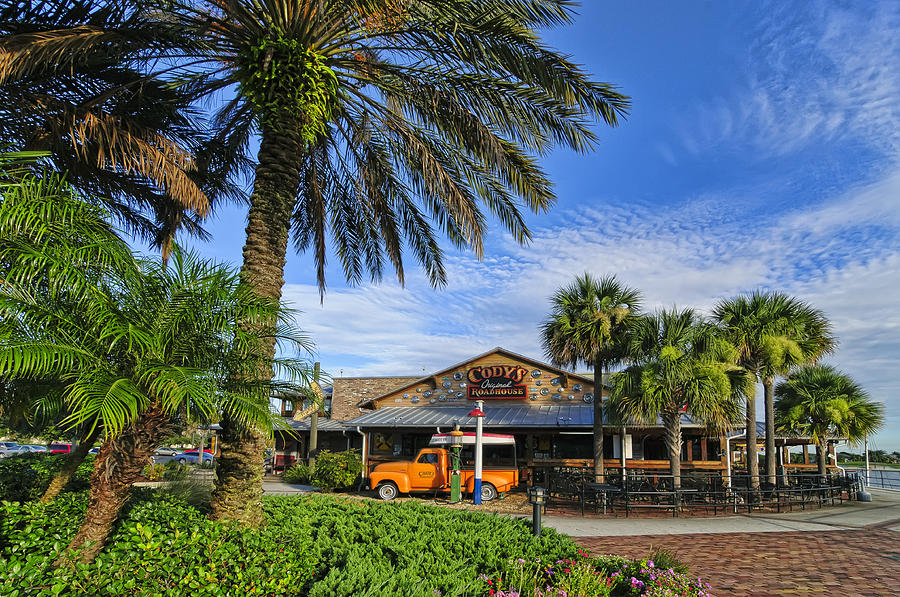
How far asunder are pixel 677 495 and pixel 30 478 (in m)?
13.7

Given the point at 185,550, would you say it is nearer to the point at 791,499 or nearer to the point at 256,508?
the point at 256,508

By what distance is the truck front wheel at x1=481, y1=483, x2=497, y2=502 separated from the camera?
17.6 metres

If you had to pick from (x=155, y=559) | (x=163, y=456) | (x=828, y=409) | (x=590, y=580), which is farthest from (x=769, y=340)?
(x=163, y=456)

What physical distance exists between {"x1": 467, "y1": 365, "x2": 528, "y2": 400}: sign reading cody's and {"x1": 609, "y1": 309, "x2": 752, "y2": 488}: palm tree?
26.4ft

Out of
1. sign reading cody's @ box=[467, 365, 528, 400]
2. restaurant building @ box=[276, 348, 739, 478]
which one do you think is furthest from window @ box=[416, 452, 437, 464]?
sign reading cody's @ box=[467, 365, 528, 400]

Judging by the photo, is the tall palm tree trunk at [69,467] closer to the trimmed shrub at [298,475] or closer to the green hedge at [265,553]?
the green hedge at [265,553]

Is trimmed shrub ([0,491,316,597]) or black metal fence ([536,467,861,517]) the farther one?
black metal fence ([536,467,861,517])

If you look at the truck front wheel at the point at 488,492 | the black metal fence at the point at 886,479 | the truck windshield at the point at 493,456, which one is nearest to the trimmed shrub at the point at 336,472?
the truck windshield at the point at 493,456

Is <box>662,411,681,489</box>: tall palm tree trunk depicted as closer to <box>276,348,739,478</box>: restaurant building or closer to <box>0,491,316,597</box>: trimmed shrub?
<box>276,348,739,478</box>: restaurant building

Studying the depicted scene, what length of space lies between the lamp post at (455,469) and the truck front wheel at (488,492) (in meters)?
1.39

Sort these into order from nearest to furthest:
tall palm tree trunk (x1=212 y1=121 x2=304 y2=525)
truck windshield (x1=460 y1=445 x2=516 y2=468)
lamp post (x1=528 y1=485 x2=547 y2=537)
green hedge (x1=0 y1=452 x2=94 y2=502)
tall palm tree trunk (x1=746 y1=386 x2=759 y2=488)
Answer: tall palm tree trunk (x1=212 y1=121 x2=304 y2=525), lamp post (x1=528 y1=485 x2=547 y2=537), green hedge (x1=0 y1=452 x2=94 y2=502), tall palm tree trunk (x1=746 y1=386 x2=759 y2=488), truck windshield (x1=460 y1=445 x2=516 y2=468)

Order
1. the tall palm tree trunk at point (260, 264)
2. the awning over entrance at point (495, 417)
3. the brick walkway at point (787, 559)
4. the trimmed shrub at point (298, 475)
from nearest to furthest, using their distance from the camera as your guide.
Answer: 1. the tall palm tree trunk at point (260, 264)
2. the brick walkway at point (787, 559)
3. the awning over entrance at point (495, 417)
4. the trimmed shrub at point (298, 475)

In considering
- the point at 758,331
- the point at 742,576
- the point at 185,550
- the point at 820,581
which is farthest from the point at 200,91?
the point at 758,331

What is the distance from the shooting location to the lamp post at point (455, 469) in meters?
16.0
